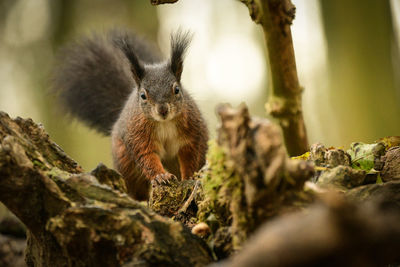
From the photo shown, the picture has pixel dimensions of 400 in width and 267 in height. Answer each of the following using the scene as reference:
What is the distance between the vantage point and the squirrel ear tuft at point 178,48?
6.40 ft

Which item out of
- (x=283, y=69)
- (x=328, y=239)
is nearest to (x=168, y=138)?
(x=283, y=69)

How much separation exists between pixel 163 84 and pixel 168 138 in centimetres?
31

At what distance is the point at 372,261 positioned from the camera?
54 centimetres

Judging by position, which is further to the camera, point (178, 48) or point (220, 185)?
point (178, 48)

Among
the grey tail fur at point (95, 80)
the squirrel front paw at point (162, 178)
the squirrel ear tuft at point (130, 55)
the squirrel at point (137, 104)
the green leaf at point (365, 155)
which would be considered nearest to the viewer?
the green leaf at point (365, 155)

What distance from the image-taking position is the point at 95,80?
2592 millimetres

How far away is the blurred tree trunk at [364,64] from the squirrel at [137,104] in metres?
1.60

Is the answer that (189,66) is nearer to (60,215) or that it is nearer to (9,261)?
(9,261)

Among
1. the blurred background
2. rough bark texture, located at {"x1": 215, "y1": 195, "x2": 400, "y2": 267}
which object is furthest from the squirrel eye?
rough bark texture, located at {"x1": 215, "y1": 195, "x2": 400, "y2": 267}

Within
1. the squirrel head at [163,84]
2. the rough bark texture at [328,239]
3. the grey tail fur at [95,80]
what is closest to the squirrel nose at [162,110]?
the squirrel head at [163,84]

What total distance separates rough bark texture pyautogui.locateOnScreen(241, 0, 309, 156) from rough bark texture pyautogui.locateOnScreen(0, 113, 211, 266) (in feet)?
3.78

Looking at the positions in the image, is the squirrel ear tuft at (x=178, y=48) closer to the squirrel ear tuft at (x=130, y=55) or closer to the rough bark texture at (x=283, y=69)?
the squirrel ear tuft at (x=130, y=55)

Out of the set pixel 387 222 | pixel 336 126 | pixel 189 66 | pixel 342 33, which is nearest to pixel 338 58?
pixel 342 33

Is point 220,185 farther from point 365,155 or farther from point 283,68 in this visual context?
point 283,68
